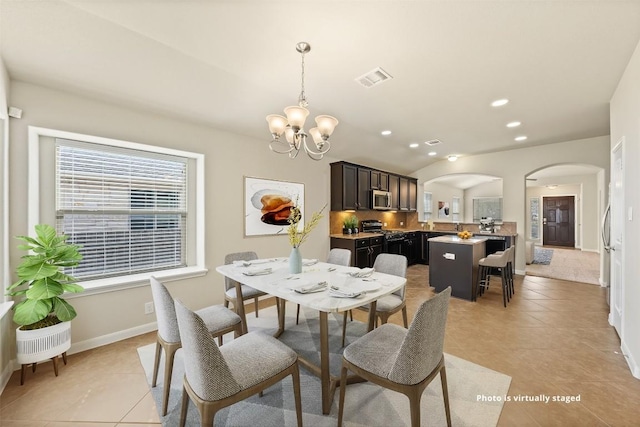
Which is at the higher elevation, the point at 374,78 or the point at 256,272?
the point at 374,78

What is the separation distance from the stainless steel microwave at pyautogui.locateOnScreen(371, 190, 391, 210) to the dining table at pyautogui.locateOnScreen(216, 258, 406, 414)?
10.7 feet

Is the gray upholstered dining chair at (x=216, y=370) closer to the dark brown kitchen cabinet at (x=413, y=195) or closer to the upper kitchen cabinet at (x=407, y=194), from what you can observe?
the upper kitchen cabinet at (x=407, y=194)

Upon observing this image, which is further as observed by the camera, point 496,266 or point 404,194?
point 404,194

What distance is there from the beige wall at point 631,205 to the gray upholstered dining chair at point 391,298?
177cm

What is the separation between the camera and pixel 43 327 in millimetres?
2041

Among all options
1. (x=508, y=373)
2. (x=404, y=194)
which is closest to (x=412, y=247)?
(x=404, y=194)

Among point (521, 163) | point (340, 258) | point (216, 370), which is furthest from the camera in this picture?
point (521, 163)

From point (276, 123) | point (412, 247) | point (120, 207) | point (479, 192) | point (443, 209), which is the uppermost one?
point (479, 192)

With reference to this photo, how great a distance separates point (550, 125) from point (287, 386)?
512cm

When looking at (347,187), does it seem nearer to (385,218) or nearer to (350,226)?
(350,226)

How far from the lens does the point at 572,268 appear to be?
19.4ft

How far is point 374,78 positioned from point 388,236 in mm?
3703

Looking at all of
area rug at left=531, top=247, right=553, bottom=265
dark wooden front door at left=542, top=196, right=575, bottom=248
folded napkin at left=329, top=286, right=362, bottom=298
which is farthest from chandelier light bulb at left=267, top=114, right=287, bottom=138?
dark wooden front door at left=542, top=196, right=575, bottom=248

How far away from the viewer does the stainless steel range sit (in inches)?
219
